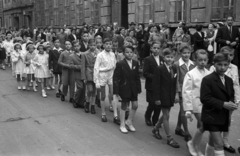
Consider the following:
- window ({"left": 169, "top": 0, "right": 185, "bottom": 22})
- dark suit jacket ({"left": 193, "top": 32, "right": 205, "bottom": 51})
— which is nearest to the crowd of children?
dark suit jacket ({"left": 193, "top": 32, "right": 205, "bottom": 51})

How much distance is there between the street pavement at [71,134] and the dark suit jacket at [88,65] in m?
0.93

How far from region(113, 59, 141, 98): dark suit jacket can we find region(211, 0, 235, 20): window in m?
9.26

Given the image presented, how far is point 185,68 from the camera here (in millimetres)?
5695

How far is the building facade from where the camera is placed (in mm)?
41875

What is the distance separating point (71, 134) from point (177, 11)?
1232 centimetres

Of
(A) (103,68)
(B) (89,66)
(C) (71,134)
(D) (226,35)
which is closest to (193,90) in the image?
(C) (71,134)

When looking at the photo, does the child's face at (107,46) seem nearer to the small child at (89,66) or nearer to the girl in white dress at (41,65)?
Answer: the small child at (89,66)

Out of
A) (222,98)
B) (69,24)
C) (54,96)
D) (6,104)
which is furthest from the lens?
(69,24)

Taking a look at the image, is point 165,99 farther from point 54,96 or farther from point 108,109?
point 54,96

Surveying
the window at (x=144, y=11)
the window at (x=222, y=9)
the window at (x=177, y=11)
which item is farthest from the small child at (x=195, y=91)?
the window at (x=144, y=11)

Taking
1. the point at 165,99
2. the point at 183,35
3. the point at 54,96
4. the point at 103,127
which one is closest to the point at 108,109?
the point at 103,127

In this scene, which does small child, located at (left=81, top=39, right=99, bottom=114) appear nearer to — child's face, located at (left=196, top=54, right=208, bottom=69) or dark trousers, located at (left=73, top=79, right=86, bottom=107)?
dark trousers, located at (left=73, top=79, right=86, bottom=107)

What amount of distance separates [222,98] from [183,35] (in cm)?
932

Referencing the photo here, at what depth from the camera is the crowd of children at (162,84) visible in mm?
4207
